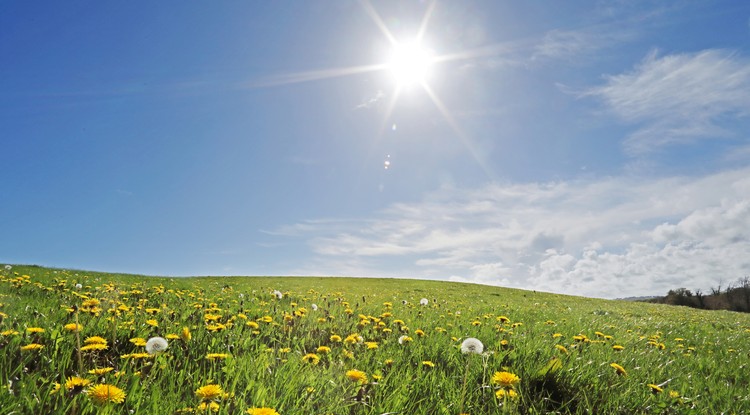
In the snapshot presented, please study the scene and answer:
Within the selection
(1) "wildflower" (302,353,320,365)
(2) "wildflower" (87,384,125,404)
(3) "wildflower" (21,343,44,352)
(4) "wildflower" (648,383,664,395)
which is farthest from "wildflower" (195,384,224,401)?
(4) "wildflower" (648,383,664,395)

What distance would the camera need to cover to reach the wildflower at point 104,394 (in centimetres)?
194

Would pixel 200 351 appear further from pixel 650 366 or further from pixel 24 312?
pixel 650 366

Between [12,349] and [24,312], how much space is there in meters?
2.29

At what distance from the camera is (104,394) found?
6.40 feet

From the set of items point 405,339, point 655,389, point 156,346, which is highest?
point 156,346

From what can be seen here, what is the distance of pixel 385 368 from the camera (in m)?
3.61

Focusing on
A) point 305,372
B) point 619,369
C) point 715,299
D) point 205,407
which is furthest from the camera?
point 715,299

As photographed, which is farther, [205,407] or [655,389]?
[655,389]

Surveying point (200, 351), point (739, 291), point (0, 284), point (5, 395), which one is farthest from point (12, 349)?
point (739, 291)

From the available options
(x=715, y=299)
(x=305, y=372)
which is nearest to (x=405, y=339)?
(x=305, y=372)

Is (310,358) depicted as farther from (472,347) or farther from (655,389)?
(655,389)

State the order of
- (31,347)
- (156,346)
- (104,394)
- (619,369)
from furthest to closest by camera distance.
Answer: (619,369), (156,346), (31,347), (104,394)

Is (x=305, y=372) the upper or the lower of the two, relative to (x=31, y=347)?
lower

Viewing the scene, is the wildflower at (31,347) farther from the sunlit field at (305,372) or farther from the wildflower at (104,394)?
the wildflower at (104,394)
